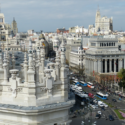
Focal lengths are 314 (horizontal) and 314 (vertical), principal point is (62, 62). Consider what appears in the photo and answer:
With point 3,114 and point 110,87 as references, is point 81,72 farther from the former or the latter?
point 3,114

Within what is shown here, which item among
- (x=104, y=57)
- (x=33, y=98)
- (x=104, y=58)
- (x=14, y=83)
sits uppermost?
(x=14, y=83)

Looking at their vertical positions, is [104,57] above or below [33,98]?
below

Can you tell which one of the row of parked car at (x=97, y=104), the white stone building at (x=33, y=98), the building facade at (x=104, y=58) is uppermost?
the white stone building at (x=33, y=98)

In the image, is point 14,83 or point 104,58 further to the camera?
point 104,58

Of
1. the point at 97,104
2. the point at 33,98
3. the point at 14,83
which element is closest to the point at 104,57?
the point at 97,104

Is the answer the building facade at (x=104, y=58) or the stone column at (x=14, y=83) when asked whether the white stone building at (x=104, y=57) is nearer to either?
the building facade at (x=104, y=58)

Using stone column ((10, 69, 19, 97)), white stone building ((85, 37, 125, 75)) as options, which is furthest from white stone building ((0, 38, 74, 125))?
white stone building ((85, 37, 125, 75))

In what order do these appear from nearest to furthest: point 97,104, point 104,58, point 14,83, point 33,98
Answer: point 33,98
point 14,83
point 97,104
point 104,58

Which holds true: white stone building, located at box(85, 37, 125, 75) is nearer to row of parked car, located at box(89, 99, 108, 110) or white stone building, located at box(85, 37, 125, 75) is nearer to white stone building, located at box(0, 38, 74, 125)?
row of parked car, located at box(89, 99, 108, 110)

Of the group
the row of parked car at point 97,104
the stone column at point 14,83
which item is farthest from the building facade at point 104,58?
the stone column at point 14,83

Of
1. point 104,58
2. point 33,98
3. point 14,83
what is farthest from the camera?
point 104,58

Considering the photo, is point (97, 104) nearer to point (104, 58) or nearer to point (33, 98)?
point (104, 58)

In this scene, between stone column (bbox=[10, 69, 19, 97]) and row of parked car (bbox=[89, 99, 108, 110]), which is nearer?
stone column (bbox=[10, 69, 19, 97])

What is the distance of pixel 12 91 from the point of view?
9.49 meters
